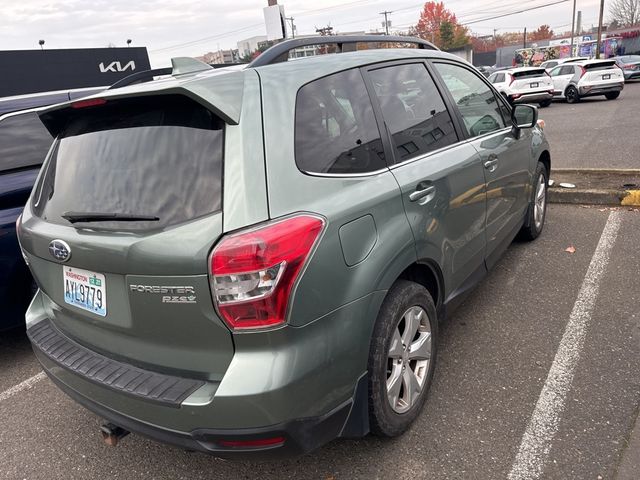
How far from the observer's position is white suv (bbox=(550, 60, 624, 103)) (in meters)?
18.7

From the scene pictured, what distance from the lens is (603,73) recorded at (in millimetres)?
18766

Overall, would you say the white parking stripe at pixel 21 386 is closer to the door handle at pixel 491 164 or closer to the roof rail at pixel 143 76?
the roof rail at pixel 143 76

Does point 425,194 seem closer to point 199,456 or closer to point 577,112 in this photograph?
point 199,456

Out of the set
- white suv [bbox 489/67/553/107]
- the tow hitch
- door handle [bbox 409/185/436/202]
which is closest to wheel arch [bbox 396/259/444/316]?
door handle [bbox 409/185/436/202]

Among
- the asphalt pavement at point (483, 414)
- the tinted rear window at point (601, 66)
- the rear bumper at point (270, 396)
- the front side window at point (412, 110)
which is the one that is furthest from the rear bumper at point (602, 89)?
the rear bumper at point (270, 396)

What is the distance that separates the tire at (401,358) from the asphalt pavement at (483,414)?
18cm

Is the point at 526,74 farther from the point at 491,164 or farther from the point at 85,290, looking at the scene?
the point at 85,290

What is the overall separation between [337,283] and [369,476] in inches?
39.8

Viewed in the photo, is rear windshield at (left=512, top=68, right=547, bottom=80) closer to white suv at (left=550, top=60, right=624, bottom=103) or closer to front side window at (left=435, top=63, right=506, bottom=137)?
white suv at (left=550, top=60, right=624, bottom=103)

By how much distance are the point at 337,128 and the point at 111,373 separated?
140 cm

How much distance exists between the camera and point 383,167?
2307 mm

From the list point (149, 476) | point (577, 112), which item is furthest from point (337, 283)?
point (577, 112)

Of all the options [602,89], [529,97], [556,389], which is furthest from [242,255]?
[602,89]

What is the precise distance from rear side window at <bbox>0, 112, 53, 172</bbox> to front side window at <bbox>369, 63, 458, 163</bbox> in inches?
110
